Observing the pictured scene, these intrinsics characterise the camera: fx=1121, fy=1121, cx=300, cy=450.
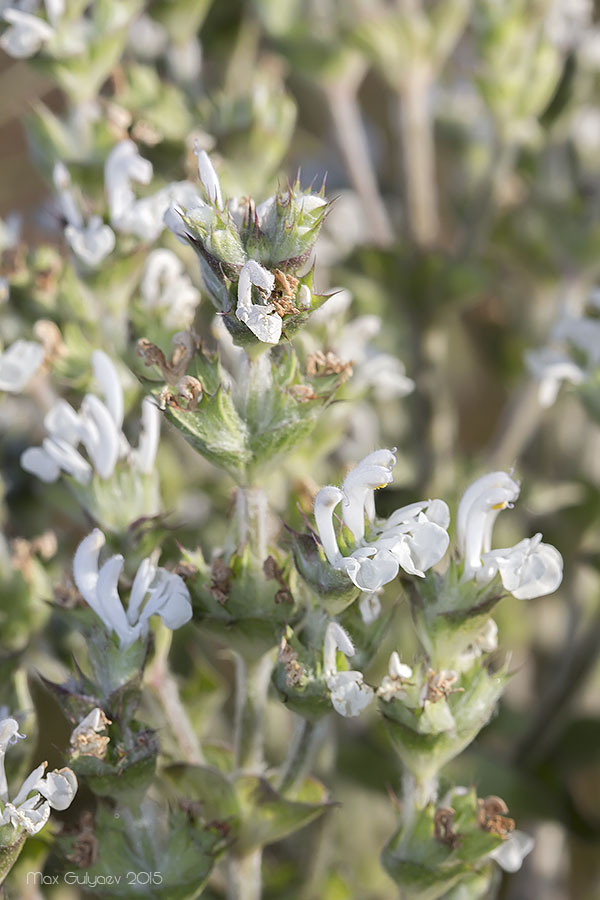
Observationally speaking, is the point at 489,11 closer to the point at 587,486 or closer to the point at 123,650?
the point at 587,486

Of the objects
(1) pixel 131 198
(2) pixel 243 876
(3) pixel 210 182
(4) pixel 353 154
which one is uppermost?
(3) pixel 210 182

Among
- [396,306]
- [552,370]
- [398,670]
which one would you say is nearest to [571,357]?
[552,370]

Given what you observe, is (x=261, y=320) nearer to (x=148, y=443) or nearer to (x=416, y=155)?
(x=148, y=443)

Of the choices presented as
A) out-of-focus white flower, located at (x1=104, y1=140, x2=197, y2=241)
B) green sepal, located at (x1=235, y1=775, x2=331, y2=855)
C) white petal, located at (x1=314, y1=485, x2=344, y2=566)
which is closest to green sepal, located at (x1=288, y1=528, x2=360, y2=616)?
white petal, located at (x1=314, y1=485, x2=344, y2=566)

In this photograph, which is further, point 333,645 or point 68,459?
point 68,459

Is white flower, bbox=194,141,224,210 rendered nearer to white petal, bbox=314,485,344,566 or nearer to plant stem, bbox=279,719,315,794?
white petal, bbox=314,485,344,566

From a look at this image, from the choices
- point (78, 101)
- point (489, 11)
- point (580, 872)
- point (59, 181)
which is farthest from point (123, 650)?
point (580, 872)

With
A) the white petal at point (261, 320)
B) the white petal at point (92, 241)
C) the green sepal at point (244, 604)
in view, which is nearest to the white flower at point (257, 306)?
the white petal at point (261, 320)
